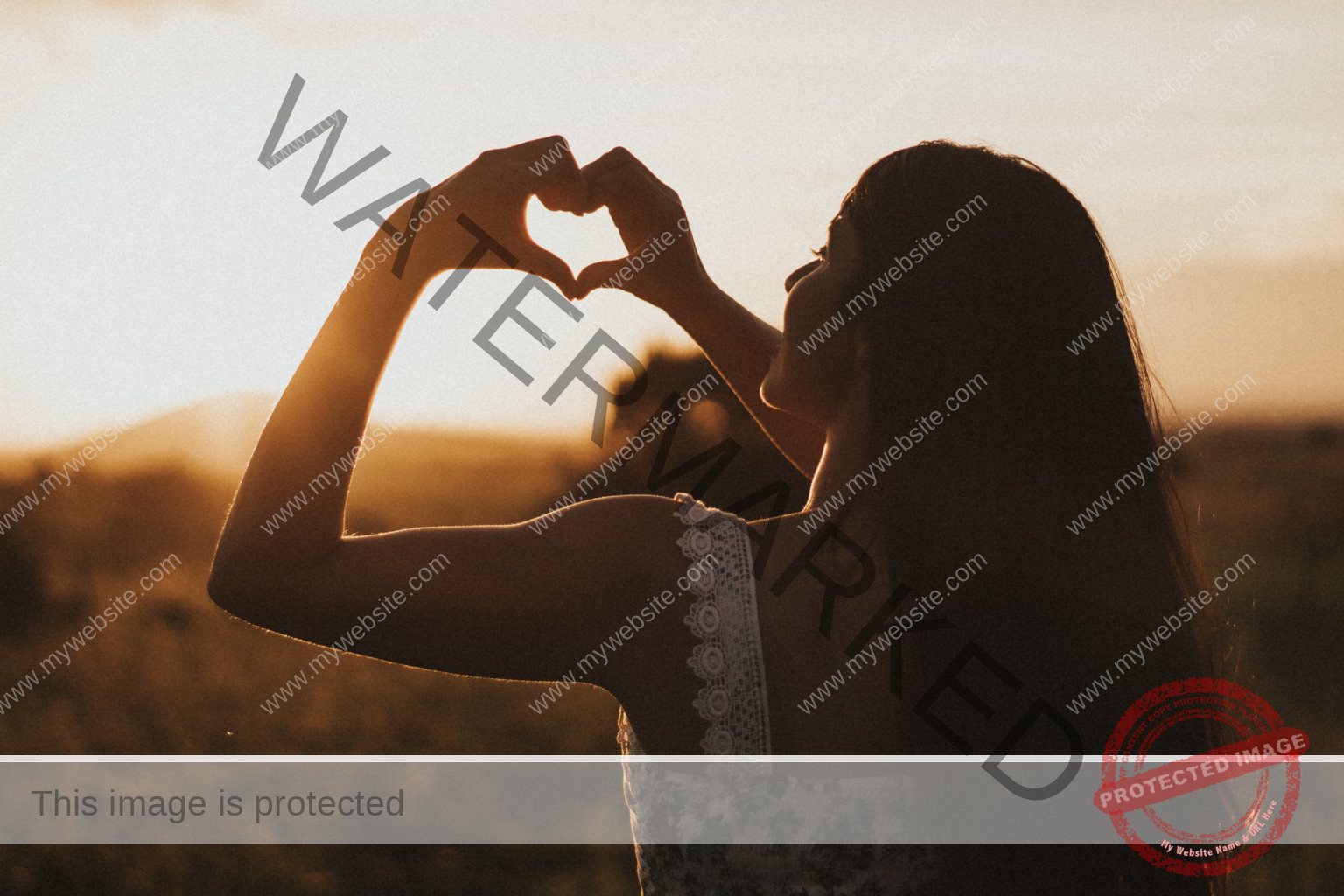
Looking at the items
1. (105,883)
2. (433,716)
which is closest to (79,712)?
(105,883)

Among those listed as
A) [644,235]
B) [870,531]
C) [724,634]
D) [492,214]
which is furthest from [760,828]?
[644,235]

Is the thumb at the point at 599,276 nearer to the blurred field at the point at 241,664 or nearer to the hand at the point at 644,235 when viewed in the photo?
the hand at the point at 644,235

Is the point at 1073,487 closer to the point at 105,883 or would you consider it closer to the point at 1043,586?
the point at 1043,586

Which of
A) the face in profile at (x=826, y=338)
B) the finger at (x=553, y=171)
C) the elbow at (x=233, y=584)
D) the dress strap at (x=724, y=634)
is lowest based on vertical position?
the dress strap at (x=724, y=634)

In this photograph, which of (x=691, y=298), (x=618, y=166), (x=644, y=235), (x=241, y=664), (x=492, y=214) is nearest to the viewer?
(x=492, y=214)

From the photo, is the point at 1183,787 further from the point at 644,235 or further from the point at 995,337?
the point at 644,235

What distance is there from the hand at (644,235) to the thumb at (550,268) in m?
0.13

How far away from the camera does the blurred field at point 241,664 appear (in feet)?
14.8

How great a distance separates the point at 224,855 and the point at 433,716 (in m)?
1.65

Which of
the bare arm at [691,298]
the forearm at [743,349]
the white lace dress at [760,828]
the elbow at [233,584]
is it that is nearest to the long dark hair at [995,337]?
the white lace dress at [760,828]

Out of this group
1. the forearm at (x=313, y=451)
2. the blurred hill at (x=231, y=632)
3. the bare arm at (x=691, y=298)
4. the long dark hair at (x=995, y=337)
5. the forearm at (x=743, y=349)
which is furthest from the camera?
the blurred hill at (x=231, y=632)

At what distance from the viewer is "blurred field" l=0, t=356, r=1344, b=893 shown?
4.51 metres

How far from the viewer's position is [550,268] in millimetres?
1188

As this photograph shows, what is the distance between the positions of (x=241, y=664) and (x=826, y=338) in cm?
593
